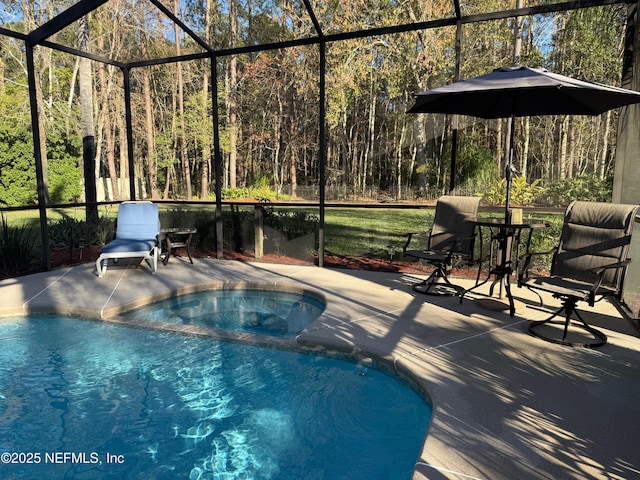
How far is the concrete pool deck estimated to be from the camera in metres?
2.09

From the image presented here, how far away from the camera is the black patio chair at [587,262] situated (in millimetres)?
3447

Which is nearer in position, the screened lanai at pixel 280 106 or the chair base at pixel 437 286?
the chair base at pixel 437 286

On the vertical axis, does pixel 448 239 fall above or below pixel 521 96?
below

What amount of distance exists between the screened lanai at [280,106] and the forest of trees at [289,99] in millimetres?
80

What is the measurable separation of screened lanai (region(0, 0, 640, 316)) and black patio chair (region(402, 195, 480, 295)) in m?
1.76

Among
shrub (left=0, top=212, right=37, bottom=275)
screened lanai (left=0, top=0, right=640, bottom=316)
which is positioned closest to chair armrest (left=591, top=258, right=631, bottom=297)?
screened lanai (left=0, top=0, right=640, bottom=316)

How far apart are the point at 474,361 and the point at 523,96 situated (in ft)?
→ 9.27

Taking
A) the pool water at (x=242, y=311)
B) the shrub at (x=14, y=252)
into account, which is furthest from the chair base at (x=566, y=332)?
the shrub at (x=14, y=252)

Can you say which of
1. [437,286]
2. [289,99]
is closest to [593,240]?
[437,286]

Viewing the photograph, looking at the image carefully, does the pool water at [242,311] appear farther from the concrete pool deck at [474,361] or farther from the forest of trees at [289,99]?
the forest of trees at [289,99]

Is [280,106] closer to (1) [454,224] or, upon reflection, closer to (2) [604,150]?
(2) [604,150]

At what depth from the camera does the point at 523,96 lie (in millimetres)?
4434

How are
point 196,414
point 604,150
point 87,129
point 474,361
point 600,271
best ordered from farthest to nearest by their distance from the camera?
1. point 604,150
2. point 87,129
3. point 600,271
4. point 474,361
5. point 196,414

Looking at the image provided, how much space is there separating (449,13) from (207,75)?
12572 mm
